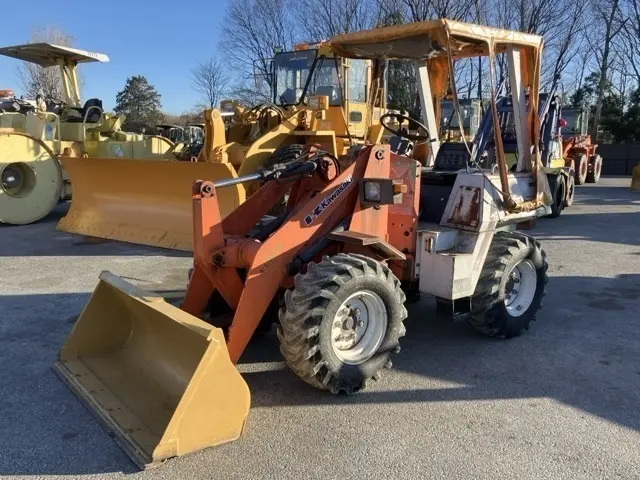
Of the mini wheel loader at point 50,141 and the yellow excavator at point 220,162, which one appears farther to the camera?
the mini wheel loader at point 50,141

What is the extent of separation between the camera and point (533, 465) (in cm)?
312

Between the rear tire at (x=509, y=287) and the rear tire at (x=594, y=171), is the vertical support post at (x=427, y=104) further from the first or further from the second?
the rear tire at (x=594, y=171)

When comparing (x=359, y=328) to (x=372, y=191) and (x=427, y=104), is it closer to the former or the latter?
(x=372, y=191)

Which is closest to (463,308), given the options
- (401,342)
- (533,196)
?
(401,342)

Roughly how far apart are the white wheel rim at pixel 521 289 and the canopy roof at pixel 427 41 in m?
1.89

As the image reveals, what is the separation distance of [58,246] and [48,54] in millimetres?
6550

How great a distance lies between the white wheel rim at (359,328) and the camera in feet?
12.8

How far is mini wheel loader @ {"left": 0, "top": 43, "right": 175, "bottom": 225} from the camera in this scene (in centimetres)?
1095

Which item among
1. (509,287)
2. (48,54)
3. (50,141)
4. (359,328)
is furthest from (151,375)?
(48,54)

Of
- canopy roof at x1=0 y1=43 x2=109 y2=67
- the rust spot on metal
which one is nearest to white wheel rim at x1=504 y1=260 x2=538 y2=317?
the rust spot on metal

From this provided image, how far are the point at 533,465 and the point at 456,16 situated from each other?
90.9 ft

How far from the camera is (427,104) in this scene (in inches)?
220

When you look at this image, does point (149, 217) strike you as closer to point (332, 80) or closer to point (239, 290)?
point (332, 80)

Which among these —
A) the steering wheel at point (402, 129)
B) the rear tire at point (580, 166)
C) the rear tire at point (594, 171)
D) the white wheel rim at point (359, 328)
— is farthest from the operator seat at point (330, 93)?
the rear tire at point (594, 171)
